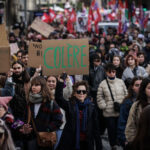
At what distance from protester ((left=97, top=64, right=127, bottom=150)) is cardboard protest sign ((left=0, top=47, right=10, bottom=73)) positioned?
163 centimetres

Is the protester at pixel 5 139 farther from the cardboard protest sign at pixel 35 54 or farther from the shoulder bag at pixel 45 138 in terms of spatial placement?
the cardboard protest sign at pixel 35 54

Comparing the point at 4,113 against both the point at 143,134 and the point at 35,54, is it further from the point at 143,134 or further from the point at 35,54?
the point at 35,54

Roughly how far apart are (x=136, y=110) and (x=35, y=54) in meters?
3.16

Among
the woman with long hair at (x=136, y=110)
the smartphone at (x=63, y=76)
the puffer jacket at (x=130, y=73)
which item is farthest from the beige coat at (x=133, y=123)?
the puffer jacket at (x=130, y=73)

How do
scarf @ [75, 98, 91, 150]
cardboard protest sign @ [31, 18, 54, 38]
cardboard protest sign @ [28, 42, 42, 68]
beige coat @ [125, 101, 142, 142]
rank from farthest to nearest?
cardboard protest sign @ [31, 18, 54, 38] → cardboard protest sign @ [28, 42, 42, 68] → scarf @ [75, 98, 91, 150] → beige coat @ [125, 101, 142, 142]

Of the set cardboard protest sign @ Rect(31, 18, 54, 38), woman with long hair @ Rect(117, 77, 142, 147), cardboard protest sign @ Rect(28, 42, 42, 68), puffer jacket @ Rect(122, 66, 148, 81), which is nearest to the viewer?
woman with long hair @ Rect(117, 77, 142, 147)

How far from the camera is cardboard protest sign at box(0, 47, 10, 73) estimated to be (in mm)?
6203

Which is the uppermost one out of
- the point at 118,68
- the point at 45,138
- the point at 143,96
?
the point at 143,96

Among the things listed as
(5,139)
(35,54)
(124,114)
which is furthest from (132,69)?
(5,139)

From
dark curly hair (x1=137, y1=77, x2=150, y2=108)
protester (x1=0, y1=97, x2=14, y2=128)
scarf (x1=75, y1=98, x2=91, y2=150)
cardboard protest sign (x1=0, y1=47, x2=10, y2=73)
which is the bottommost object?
scarf (x1=75, y1=98, x2=91, y2=150)

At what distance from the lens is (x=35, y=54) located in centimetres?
744

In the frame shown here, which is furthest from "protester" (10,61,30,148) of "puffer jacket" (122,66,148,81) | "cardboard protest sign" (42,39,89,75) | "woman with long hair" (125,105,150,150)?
"puffer jacket" (122,66,148,81)

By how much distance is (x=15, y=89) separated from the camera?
5926mm

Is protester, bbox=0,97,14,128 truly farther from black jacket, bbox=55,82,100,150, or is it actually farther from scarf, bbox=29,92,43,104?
black jacket, bbox=55,82,100,150
